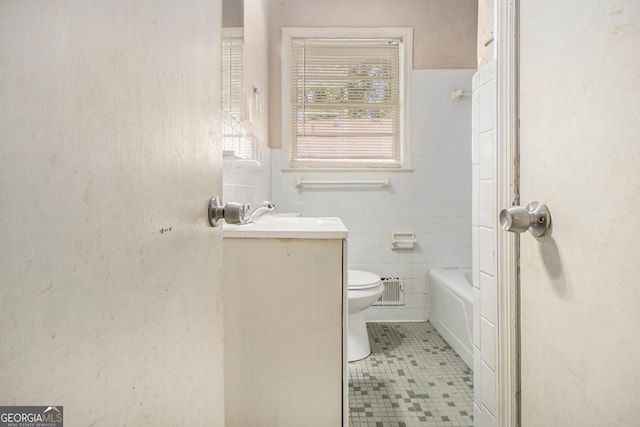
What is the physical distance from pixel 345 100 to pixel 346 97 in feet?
0.08

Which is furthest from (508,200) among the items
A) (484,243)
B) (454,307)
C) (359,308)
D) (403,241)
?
(403,241)

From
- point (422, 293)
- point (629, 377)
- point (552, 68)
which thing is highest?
point (552, 68)

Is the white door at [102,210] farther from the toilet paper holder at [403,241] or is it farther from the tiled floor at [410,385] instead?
the toilet paper holder at [403,241]

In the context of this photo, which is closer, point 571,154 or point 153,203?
point 153,203

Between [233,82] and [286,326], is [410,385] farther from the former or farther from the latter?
[233,82]

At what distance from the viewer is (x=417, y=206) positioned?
117 inches

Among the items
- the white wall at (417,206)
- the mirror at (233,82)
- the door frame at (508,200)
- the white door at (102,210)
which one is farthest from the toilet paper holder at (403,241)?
the white door at (102,210)

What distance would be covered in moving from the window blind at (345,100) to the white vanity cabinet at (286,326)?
176 cm

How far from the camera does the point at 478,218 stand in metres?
1.23

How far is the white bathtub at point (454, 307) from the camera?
2.18m

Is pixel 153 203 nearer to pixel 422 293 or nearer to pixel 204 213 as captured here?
pixel 204 213

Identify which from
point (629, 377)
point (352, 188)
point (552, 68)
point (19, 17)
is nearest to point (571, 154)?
point (552, 68)

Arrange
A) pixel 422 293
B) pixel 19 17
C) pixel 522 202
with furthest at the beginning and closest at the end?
pixel 422 293 → pixel 522 202 → pixel 19 17

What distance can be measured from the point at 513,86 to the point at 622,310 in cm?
51
